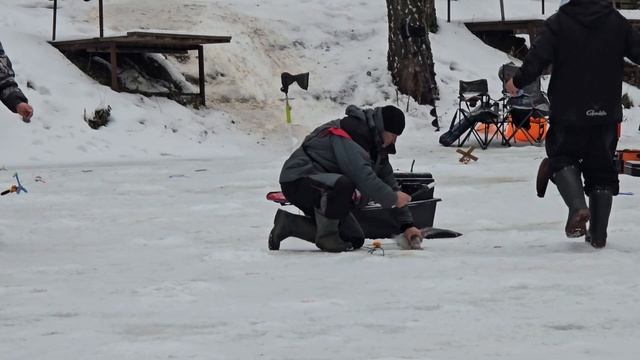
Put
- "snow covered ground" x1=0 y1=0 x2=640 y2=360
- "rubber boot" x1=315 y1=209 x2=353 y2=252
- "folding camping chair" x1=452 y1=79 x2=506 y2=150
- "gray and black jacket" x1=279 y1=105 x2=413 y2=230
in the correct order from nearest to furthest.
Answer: "snow covered ground" x1=0 y1=0 x2=640 y2=360
"gray and black jacket" x1=279 y1=105 x2=413 y2=230
"rubber boot" x1=315 y1=209 x2=353 y2=252
"folding camping chair" x1=452 y1=79 x2=506 y2=150

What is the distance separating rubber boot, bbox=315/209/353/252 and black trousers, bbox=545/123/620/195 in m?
1.36

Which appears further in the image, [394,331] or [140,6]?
[140,6]

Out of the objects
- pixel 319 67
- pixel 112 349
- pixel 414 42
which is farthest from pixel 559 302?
pixel 319 67

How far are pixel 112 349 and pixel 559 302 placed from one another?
79.1 inches

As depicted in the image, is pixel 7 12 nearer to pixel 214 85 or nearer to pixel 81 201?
pixel 214 85

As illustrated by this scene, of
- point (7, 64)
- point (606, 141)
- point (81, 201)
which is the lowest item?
point (81, 201)

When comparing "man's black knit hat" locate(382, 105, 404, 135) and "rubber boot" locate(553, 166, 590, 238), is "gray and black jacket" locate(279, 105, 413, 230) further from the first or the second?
"rubber boot" locate(553, 166, 590, 238)

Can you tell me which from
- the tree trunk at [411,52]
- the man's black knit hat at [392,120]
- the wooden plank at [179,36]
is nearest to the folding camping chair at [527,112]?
the tree trunk at [411,52]

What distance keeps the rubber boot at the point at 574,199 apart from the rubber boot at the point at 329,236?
4.35 ft

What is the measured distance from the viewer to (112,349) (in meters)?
4.23

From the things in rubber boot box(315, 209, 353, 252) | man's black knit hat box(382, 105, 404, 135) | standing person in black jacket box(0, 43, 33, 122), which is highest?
standing person in black jacket box(0, 43, 33, 122)

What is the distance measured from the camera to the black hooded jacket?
21.7 ft

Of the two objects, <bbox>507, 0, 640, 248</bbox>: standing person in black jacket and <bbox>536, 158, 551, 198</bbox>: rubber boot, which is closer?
<bbox>507, 0, 640, 248</bbox>: standing person in black jacket

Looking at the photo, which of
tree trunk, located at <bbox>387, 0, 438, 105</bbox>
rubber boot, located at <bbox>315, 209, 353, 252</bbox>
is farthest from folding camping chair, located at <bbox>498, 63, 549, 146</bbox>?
rubber boot, located at <bbox>315, 209, 353, 252</bbox>
